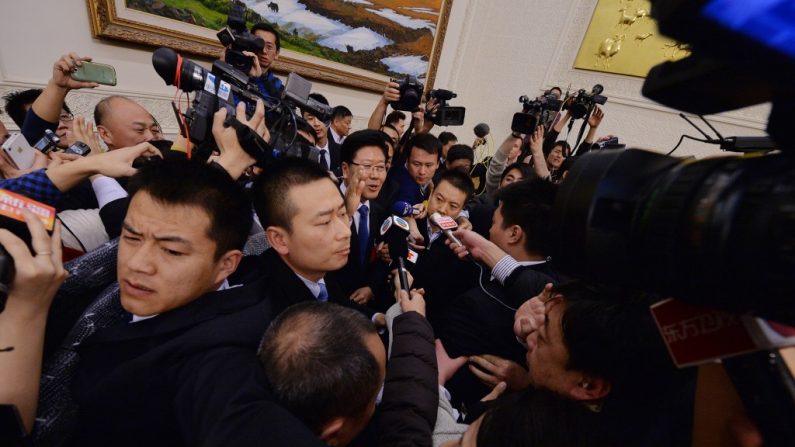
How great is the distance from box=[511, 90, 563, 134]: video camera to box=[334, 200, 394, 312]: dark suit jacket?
1.49 metres

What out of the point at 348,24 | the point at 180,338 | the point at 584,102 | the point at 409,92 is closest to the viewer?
the point at 180,338

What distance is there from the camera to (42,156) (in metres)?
1.24

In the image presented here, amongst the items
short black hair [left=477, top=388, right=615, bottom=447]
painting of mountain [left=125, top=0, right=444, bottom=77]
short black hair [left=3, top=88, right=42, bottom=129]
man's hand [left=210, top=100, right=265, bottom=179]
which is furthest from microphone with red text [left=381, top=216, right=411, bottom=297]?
painting of mountain [left=125, top=0, right=444, bottom=77]

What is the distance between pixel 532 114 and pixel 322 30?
2330 mm

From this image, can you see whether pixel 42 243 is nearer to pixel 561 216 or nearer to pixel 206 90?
pixel 206 90

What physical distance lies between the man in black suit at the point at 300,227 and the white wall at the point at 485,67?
2.12 meters

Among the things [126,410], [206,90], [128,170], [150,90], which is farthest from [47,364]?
[150,90]

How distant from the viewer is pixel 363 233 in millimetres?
1726

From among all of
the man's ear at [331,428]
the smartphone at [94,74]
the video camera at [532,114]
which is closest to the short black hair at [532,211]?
the man's ear at [331,428]

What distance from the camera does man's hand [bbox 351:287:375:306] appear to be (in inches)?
63.1

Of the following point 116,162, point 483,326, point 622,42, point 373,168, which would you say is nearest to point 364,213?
point 373,168

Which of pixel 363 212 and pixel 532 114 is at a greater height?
pixel 532 114

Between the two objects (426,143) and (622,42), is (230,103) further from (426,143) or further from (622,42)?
(622,42)

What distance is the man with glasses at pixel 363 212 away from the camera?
1.63m
